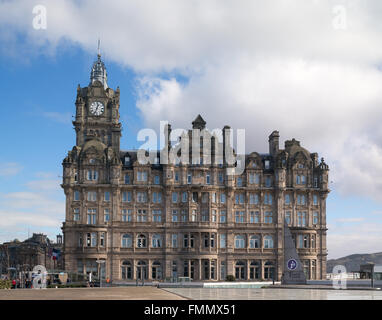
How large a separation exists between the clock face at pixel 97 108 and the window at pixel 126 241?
21.3 metres

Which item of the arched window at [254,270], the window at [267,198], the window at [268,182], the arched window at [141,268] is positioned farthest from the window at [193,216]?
the window at [268,182]

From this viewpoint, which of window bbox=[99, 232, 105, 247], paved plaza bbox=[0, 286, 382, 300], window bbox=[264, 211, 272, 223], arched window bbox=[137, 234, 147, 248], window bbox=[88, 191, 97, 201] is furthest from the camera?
window bbox=[264, 211, 272, 223]

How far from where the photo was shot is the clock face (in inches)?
3994

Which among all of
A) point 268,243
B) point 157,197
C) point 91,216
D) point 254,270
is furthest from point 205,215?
point 91,216

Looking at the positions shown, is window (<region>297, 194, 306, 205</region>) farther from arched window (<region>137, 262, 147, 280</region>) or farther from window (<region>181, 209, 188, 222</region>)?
arched window (<region>137, 262, 147, 280</region>)

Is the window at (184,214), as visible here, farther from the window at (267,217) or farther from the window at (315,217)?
the window at (315,217)

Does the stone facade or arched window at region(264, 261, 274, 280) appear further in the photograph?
arched window at region(264, 261, 274, 280)

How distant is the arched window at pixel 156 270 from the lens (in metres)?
93.4

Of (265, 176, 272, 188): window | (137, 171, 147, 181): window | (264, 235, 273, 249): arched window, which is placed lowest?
(264, 235, 273, 249): arched window

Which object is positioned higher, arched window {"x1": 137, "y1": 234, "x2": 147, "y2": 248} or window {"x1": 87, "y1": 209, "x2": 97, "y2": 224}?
window {"x1": 87, "y1": 209, "x2": 97, "y2": 224}

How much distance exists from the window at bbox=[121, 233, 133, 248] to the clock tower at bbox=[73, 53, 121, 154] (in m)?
14.9

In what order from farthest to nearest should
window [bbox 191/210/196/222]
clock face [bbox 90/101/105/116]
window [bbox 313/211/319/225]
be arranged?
clock face [bbox 90/101/105/116] < window [bbox 313/211/319/225] < window [bbox 191/210/196/222]

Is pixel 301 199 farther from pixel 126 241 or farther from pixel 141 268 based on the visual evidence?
pixel 126 241

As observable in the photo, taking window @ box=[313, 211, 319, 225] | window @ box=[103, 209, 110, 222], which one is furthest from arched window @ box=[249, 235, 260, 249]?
window @ box=[103, 209, 110, 222]
